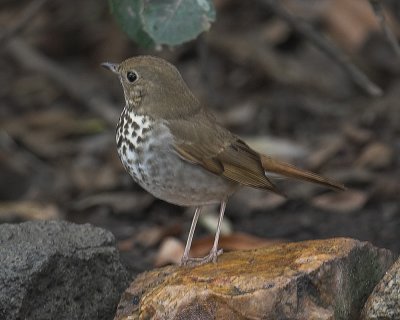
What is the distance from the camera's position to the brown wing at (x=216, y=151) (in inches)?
191

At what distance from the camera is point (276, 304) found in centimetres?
393

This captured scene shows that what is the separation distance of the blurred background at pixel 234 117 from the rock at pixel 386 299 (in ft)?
7.18

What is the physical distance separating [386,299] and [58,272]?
1.38 meters

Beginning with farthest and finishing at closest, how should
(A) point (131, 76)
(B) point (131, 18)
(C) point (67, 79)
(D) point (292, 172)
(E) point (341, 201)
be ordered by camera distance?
(C) point (67, 79) → (E) point (341, 201) → (B) point (131, 18) → (D) point (292, 172) → (A) point (131, 76)

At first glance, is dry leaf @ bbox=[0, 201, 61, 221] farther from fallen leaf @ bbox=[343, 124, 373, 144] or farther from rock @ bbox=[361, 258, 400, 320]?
rock @ bbox=[361, 258, 400, 320]

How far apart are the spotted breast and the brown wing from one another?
0.13 ft

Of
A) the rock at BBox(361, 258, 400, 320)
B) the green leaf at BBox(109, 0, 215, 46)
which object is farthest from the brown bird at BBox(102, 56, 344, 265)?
the rock at BBox(361, 258, 400, 320)

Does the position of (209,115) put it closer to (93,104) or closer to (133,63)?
(133,63)

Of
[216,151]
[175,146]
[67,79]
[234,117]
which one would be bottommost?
[234,117]

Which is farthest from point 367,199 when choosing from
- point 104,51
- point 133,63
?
point 104,51

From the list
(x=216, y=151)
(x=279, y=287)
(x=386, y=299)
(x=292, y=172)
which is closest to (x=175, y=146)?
(x=216, y=151)

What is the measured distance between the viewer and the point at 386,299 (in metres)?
4.01

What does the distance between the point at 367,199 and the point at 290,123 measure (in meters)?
1.66

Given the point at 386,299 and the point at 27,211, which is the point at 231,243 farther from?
the point at 386,299
